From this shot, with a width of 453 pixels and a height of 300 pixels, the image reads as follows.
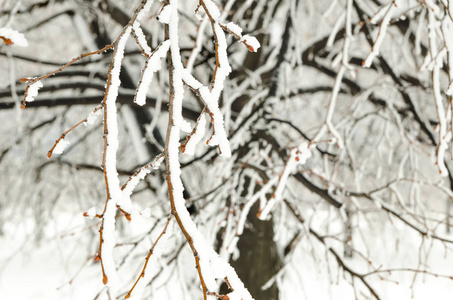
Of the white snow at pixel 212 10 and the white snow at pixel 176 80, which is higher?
the white snow at pixel 212 10

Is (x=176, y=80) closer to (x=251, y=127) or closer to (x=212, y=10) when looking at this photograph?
(x=212, y=10)

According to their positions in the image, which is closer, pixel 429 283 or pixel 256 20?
pixel 256 20

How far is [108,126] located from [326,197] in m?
1.34

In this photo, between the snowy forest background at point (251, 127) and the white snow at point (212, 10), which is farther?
the snowy forest background at point (251, 127)

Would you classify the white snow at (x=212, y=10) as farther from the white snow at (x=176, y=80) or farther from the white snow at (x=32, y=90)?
the white snow at (x=32, y=90)

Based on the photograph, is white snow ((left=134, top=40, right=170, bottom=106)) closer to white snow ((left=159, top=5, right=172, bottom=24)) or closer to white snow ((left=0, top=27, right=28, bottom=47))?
white snow ((left=159, top=5, right=172, bottom=24))

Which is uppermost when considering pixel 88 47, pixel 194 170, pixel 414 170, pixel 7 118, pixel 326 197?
pixel 7 118

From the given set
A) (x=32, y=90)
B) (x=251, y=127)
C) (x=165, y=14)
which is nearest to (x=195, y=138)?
(x=165, y=14)

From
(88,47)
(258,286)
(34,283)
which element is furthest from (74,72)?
(34,283)

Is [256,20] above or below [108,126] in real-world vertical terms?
above

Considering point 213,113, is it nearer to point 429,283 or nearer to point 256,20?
point 256,20

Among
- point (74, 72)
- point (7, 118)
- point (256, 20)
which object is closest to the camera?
point (74, 72)

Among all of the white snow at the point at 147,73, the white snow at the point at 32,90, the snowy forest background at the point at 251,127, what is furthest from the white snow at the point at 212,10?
the white snow at the point at 32,90

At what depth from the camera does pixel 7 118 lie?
5.66 meters
